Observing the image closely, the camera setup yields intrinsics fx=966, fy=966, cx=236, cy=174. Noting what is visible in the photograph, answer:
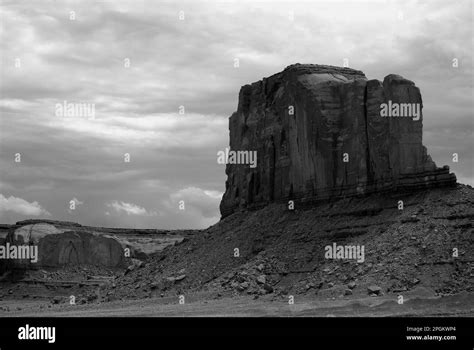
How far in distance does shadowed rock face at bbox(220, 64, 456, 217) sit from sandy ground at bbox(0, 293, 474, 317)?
12764mm

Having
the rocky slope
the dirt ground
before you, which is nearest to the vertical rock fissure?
the rocky slope

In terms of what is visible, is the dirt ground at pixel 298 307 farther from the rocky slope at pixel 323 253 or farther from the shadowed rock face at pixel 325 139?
the shadowed rock face at pixel 325 139

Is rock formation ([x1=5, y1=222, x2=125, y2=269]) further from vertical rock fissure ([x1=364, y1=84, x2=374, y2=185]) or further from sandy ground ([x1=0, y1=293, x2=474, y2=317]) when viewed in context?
vertical rock fissure ([x1=364, y1=84, x2=374, y2=185])

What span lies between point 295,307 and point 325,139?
71.0 ft

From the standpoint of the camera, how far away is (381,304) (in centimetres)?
5534

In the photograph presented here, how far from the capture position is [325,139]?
76.6 m

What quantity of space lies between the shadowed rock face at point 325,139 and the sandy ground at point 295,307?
41.9 feet

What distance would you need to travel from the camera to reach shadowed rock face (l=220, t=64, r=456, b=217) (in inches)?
2685

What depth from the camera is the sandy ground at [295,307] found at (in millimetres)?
53406

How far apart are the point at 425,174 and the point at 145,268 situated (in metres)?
29.7

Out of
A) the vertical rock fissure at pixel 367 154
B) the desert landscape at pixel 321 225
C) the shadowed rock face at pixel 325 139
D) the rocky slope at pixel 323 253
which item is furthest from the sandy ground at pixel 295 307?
the vertical rock fissure at pixel 367 154

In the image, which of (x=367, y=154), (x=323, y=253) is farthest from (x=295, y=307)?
(x=367, y=154)

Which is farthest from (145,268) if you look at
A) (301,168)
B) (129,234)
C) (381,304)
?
(129,234)
